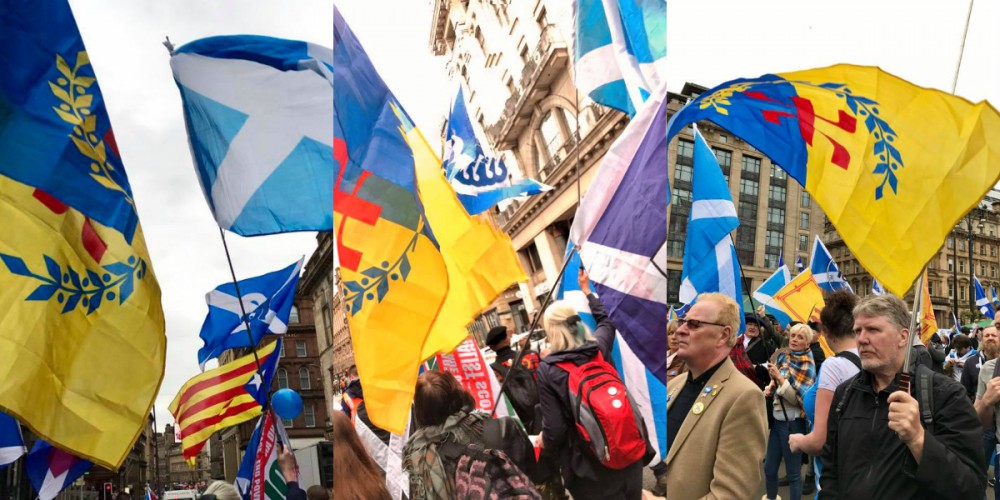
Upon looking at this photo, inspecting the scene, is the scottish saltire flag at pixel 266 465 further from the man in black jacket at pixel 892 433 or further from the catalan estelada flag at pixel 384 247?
the man in black jacket at pixel 892 433

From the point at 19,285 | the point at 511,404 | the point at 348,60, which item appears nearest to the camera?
the point at 19,285

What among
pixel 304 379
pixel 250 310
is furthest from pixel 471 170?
pixel 304 379

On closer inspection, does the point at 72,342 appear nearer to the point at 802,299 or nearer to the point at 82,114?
the point at 82,114

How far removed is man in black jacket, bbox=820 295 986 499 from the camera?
295 centimetres

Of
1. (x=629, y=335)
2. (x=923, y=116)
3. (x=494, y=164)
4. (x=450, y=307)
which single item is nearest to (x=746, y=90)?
(x=923, y=116)

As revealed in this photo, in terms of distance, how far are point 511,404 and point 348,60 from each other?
2.43 metres

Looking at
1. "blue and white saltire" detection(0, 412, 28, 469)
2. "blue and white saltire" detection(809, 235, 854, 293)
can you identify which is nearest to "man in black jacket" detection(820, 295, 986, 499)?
"blue and white saltire" detection(0, 412, 28, 469)

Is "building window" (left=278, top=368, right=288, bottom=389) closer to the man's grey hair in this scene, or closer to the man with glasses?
the man with glasses

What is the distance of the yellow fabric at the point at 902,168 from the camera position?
11.4 feet

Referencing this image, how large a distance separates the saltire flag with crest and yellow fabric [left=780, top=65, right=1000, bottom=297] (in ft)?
11.1

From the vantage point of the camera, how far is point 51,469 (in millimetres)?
5625

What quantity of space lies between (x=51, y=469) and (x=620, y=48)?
5.42 m

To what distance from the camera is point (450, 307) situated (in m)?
4.48

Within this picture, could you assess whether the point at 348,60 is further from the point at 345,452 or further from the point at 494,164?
the point at 494,164
